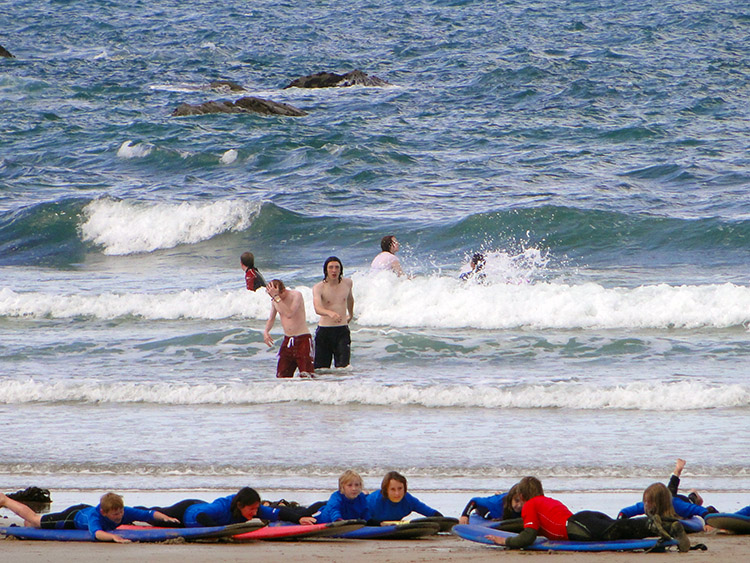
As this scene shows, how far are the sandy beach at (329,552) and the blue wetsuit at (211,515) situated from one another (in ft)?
0.80

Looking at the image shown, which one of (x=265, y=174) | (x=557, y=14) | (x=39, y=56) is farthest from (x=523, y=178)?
(x=39, y=56)

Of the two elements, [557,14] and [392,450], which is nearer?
[392,450]

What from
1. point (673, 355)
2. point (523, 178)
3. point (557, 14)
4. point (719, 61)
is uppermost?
point (557, 14)

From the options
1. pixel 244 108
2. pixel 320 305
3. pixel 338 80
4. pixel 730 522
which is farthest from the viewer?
pixel 338 80

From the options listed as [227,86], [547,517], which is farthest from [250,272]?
[227,86]

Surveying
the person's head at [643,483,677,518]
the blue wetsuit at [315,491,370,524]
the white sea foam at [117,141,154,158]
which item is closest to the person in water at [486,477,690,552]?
the person's head at [643,483,677,518]

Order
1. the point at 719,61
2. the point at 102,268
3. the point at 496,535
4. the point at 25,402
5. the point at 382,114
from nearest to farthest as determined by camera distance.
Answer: the point at 496,535, the point at 25,402, the point at 102,268, the point at 382,114, the point at 719,61

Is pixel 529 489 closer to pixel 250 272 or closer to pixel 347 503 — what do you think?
pixel 347 503

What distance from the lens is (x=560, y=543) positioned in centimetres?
546

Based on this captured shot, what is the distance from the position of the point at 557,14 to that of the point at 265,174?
21.4 m

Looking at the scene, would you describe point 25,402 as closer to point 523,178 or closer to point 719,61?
point 523,178

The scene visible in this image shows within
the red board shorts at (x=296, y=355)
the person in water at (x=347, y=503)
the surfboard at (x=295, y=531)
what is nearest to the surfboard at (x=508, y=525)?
the person in water at (x=347, y=503)

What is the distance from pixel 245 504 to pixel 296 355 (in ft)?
14.8

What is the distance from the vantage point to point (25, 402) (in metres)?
9.74
